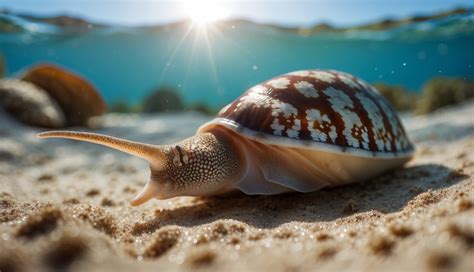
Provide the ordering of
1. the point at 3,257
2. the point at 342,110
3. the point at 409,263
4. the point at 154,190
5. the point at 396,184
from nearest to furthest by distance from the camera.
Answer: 1. the point at 409,263
2. the point at 3,257
3. the point at 154,190
4. the point at 342,110
5. the point at 396,184

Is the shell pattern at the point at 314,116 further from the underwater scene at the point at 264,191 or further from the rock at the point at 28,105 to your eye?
the rock at the point at 28,105

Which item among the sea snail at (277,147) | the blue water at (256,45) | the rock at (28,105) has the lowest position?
the rock at (28,105)

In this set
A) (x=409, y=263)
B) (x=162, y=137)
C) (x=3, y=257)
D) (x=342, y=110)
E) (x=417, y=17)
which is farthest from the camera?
(x=417, y=17)

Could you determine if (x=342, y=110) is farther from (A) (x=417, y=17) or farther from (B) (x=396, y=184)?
→ (A) (x=417, y=17)

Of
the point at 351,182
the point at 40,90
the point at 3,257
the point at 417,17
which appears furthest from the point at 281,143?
the point at 417,17

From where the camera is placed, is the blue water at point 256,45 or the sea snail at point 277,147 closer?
the sea snail at point 277,147

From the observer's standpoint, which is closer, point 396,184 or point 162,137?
point 396,184

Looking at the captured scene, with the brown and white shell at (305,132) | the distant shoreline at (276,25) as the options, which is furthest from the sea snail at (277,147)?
the distant shoreline at (276,25)
